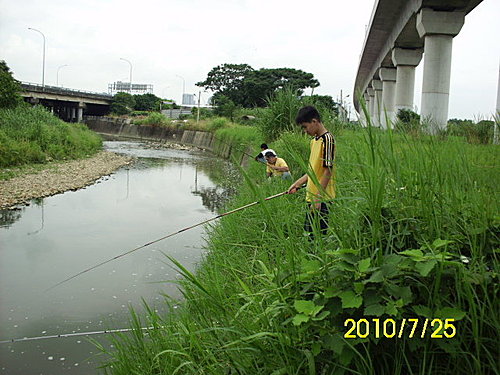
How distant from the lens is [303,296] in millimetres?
2260

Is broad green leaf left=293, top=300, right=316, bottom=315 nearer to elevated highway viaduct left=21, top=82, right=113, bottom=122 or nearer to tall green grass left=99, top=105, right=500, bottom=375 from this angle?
tall green grass left=99, top=105, right=500, bottom=375

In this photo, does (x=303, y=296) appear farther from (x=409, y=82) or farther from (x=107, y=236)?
(x=409, y=82)

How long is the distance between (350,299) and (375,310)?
10cm

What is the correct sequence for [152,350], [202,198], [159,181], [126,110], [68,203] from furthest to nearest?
[126,110] → [159,181] → [202,198] → [68,203] → [152,350]

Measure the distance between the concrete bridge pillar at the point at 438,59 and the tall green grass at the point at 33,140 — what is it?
1318cm

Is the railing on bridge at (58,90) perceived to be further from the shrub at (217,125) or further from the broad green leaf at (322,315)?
the broad green leaf at (322,315)

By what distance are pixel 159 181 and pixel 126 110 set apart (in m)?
45.7

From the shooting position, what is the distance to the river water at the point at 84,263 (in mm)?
4445

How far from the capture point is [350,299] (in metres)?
1.96

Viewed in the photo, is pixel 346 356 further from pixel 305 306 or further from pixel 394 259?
pixel 394 259

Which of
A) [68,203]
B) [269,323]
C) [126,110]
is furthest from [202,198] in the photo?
[126,110]

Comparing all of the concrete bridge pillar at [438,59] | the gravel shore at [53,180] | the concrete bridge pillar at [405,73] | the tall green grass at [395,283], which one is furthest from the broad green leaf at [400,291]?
the concrete bridge pillar at [405,73]

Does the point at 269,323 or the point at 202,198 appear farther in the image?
the point at 202,198
